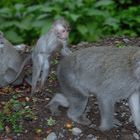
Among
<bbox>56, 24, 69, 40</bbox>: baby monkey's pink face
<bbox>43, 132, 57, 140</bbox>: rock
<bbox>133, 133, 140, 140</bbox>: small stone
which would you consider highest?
<bbox>56, 24, 69, 40</bbox>: baby monkey's pink face

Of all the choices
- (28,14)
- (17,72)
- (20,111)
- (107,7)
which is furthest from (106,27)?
(20,111)

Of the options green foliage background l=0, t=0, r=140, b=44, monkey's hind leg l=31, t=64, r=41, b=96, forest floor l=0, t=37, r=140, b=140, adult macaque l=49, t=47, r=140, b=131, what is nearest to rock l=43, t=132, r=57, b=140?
forest floor l=0, t=37, r=140, b=140

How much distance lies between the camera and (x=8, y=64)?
24.8 feet

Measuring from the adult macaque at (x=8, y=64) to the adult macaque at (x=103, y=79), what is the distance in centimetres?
102

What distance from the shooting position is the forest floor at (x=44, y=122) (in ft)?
21.5

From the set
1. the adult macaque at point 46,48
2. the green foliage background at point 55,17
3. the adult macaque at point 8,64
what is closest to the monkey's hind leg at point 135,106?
the adult macaque at point 46,48

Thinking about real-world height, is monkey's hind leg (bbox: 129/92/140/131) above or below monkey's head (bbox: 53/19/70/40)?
below

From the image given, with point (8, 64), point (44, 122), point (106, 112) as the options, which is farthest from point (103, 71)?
point (8, 64)

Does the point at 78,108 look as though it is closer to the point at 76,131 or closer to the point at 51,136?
the point at 76,131

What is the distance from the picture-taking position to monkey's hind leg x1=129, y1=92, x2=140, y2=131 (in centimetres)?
645

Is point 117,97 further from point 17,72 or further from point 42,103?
point 17,72

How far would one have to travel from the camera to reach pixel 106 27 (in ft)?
34.0

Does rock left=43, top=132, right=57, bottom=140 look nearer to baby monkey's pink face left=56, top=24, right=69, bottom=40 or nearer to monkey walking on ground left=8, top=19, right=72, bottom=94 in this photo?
monkey walking on ground left=8, top=19, right=72, bottom=94

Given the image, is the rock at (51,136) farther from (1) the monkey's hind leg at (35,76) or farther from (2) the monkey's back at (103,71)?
(1) the monkey's hind leg at (35,76)
